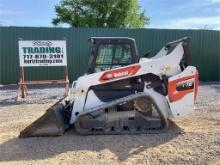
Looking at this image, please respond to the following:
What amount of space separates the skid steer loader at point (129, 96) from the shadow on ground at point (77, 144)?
22 centimetres

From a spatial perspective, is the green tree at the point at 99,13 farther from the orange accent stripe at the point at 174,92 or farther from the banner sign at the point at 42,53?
the orange accent stripe at the point at 174,92

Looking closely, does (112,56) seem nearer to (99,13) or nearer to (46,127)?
(46,127)

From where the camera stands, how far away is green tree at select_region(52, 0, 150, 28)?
30281 millimetres

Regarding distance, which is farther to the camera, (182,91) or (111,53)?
(111,53)

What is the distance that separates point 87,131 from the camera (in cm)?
738

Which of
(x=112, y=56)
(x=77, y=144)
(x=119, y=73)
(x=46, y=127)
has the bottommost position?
(x=77, y=144)

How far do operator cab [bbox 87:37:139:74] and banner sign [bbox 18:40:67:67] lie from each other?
552cm

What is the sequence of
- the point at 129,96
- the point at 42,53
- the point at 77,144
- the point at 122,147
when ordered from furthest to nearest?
the point at 42,53, the point at 129,96, the point at 77,144, the point at 122,147

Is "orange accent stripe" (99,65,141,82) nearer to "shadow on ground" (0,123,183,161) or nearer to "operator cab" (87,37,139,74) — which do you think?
"operator cab" (87,37,139,74)

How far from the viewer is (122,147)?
21.4ft

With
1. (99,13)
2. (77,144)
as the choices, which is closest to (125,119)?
(77,144)

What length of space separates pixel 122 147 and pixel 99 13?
2493 cm

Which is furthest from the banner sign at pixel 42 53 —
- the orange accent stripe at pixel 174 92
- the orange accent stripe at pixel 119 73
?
the orange accent stripe at pixel 174 92

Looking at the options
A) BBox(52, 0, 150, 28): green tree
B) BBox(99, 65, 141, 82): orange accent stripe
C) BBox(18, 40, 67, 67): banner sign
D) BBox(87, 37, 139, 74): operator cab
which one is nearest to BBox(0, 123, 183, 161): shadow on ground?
BBox(99, 65, 141, 82): orange accent stripe
